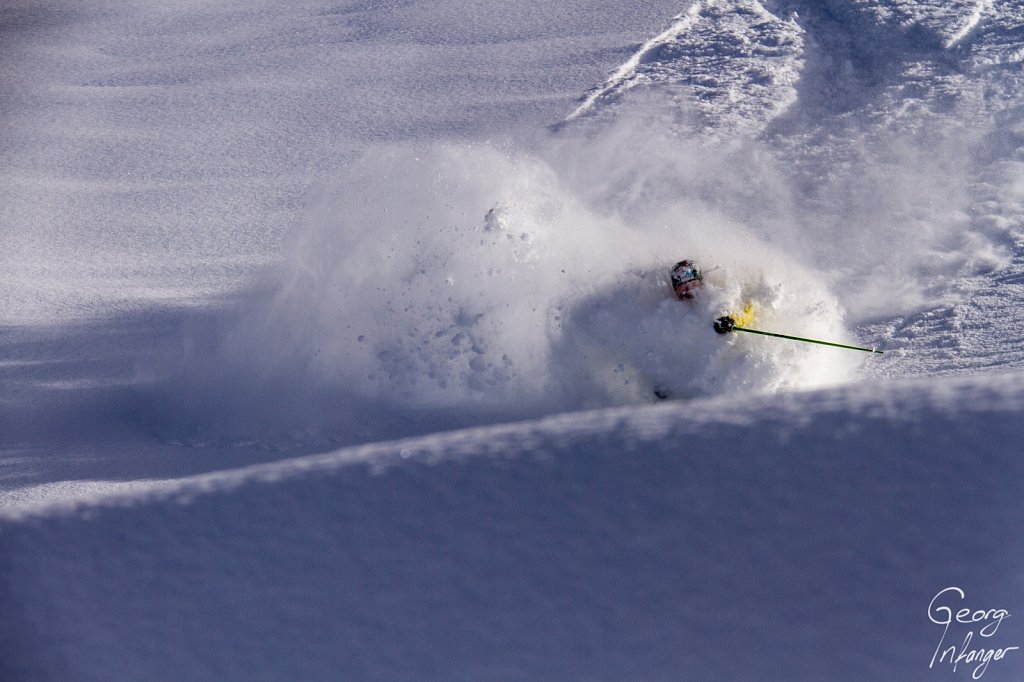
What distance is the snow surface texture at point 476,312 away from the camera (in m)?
2.19

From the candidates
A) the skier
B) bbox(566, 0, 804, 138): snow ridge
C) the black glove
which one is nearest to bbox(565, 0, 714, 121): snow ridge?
bbox(566, 0, 804, 138): snow ridge

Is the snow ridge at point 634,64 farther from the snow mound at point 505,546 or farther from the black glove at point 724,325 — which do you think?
the snow mound at point 505,546

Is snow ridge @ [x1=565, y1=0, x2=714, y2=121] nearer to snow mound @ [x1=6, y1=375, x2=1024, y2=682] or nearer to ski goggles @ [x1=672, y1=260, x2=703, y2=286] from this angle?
ski goggles @ [x1=672, y1=260, x2=703, y2=286]

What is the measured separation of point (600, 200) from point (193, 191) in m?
2.73

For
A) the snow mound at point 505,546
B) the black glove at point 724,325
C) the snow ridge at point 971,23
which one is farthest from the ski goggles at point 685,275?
the snow ridge at point 971,23

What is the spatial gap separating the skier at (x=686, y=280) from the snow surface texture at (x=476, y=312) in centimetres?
13

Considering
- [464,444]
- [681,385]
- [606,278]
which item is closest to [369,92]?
[606,278]

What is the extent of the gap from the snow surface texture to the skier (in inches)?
5.0

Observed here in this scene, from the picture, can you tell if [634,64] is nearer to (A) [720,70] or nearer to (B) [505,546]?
(A) [720,70]

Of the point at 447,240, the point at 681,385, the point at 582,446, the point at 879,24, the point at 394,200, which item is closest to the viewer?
the point at 582,446

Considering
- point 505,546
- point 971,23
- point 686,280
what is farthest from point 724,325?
point 971,23

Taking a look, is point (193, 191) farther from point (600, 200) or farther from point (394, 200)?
point (600, 200)

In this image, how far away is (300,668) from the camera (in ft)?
7.16

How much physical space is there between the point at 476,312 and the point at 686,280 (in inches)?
42.4
